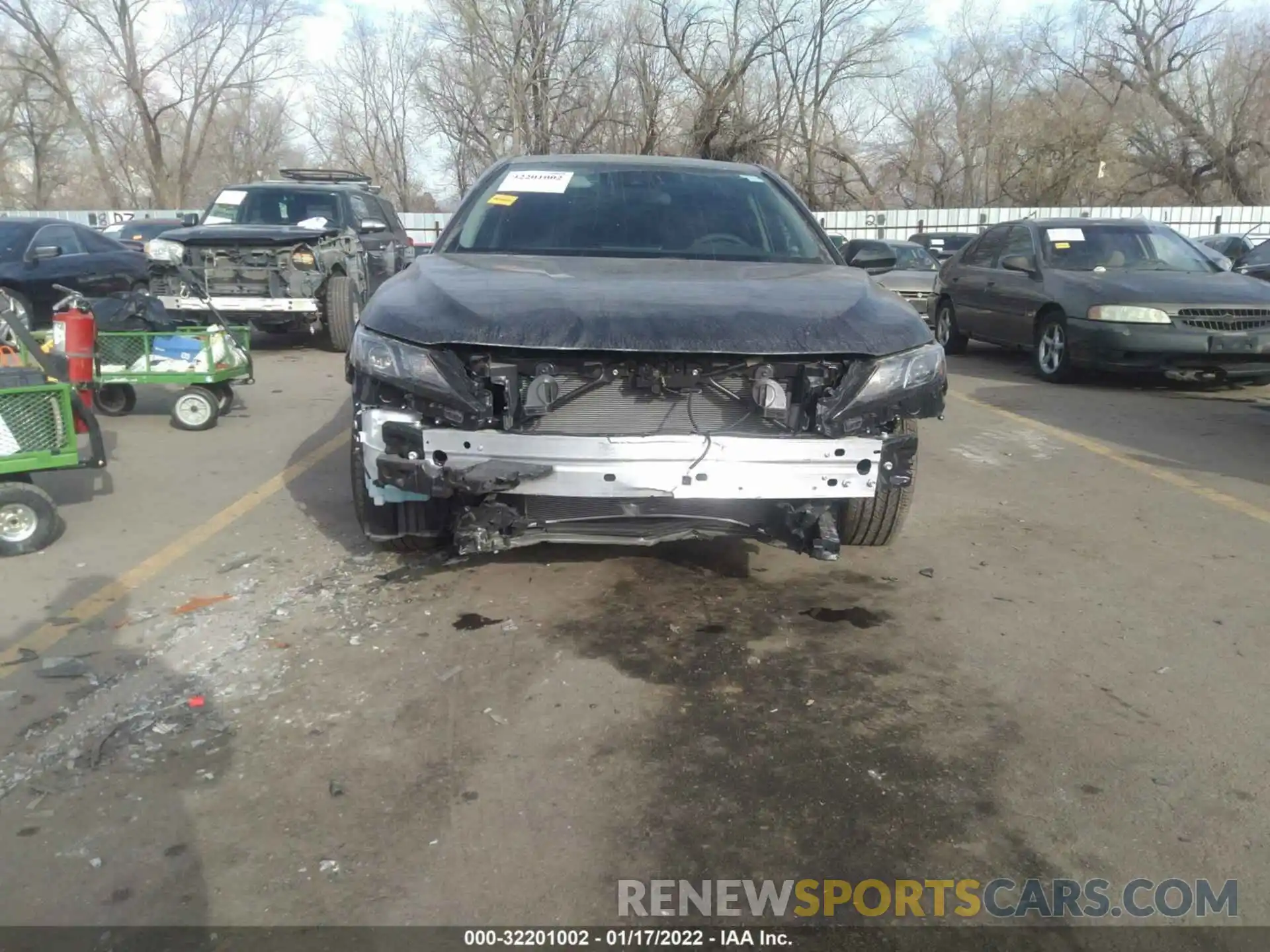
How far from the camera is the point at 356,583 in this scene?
4.29m

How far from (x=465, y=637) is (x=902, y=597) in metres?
1.71

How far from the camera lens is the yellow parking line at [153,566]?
3.74 meters

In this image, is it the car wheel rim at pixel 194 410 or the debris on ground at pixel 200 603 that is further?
the car wheel rim at pixel 194 410

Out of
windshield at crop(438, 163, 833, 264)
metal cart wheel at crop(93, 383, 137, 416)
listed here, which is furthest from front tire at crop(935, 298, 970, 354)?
metal cart wheel at crop(93, 383, 137, 416)

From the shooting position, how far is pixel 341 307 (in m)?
10.8

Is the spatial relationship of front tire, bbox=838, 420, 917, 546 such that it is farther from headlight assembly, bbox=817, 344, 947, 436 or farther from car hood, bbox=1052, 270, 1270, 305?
car hood, bbox=1052, 270, 1270, 305

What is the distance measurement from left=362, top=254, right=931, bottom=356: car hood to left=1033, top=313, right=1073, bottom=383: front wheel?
19.8 ft

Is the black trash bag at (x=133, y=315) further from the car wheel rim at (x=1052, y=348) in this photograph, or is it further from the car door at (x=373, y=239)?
the car wheel rim at (x=1052, y=348)

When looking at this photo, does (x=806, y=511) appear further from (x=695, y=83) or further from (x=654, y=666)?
(x=695, y=83)

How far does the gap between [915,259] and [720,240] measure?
1327 cm

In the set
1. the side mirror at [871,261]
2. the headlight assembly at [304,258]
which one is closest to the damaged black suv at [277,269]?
the headlight assembly at [304,258]

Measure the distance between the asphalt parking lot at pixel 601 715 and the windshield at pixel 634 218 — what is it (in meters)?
1.34

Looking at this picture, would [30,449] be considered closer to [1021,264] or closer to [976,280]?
[1021,264]

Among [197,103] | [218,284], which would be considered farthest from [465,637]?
[197,103]
